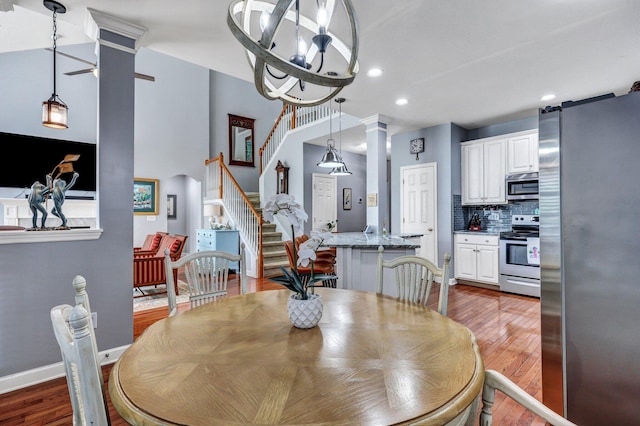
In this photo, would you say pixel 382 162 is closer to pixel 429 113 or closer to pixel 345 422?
pixel 429 113

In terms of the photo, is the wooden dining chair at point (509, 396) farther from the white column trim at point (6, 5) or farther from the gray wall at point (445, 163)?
the gray wall at point (445, 163)

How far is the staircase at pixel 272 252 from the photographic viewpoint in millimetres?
5965

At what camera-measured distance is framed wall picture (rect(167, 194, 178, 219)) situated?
853 cm

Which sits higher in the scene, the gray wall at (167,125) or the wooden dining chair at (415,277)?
the gray wall at (167,125)

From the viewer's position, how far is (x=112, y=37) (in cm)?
248

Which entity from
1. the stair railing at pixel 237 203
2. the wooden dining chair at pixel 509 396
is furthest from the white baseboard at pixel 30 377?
the stair railing at pixel 237 203

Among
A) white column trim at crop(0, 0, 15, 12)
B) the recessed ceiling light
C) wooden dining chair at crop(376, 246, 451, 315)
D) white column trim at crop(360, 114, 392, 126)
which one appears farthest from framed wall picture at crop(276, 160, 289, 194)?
wooden dining chair at crop(376, 246, 451, 315)

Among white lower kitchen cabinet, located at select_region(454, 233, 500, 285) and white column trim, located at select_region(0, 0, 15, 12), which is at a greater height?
white column trim, located at select_region(0, 0, 15, 12)

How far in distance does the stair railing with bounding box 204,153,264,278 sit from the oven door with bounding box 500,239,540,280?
397cm

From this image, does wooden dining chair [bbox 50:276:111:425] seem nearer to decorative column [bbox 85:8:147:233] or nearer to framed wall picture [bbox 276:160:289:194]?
decorative column [bbox 85:8:147:233]

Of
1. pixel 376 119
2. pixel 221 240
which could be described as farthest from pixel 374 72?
pixel 221 240

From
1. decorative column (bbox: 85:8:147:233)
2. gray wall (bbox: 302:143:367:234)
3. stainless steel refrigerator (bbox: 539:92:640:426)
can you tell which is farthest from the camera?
gray wall (bbox: 302:143:367:234)

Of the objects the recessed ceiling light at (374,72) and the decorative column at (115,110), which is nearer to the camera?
A: the decorative column at (115,110)

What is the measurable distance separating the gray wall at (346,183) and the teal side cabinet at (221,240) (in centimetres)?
159
